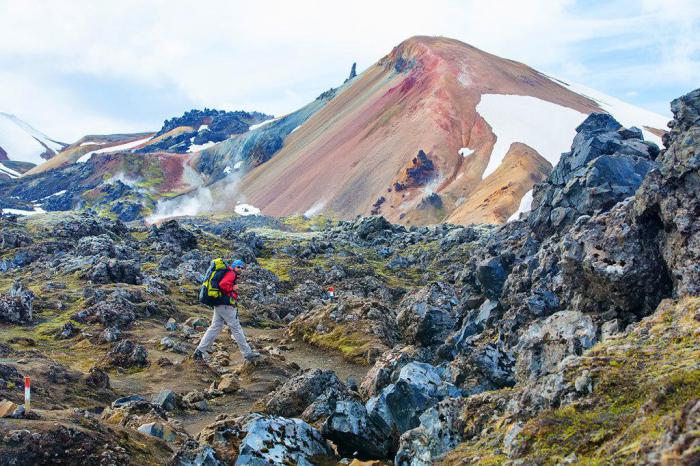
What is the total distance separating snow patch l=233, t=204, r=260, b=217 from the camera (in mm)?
128762

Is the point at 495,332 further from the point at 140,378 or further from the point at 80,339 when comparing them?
the point at 80,339

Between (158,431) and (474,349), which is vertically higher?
(474,349)

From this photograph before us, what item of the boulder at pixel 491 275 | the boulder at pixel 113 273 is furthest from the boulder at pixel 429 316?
the boulder at pixel 113 273

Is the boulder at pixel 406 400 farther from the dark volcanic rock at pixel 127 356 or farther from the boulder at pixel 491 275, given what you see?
the dark volcanic rock at pixel 127 356

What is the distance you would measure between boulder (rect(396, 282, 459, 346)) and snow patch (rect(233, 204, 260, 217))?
353 feet

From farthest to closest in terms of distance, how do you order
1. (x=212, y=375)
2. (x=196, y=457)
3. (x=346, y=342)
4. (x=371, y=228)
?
(x=371, y=228) < (x=346, y=342) < (x=212, y=375) < (x=196, y=457)

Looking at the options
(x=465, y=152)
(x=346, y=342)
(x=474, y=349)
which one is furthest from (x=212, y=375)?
(x=465, y=152)

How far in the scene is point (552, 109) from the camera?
387 ft

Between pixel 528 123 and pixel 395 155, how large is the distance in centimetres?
2381

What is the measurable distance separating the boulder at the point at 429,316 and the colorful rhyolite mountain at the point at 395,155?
168 feet

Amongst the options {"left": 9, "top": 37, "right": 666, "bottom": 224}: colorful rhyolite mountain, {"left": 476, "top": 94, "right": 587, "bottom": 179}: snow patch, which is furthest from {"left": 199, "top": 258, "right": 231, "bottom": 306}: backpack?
{"left": 476, "top": 94, "right": 587, "bottom": 179}: snow patch

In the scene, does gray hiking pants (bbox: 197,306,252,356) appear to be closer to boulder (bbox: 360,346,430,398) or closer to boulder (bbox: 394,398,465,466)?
boulder (bbox: 360,346,430,398)

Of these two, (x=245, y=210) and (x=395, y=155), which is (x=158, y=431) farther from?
(x=245, y=210)

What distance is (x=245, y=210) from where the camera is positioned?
13238 cm
